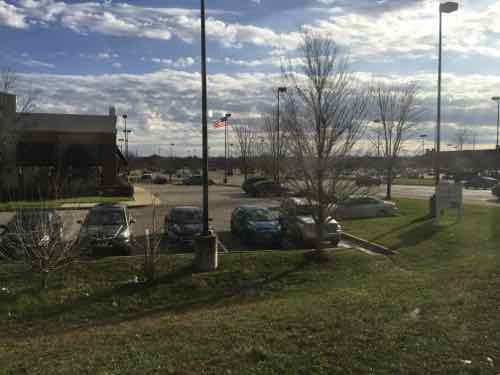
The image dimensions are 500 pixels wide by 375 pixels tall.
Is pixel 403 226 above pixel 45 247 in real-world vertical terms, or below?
below

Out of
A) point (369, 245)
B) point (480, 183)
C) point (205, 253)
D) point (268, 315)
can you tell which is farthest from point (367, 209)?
point (480, 183)

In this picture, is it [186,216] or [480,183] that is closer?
[186,216]

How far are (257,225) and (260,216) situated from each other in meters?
0.62

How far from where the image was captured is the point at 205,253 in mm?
11711

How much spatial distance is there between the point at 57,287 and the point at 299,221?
26.4ft

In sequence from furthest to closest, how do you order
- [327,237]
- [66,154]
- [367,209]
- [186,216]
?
[66,154] < [367,209] < [186,216] < [327,237]

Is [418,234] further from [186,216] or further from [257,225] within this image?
[186,216]

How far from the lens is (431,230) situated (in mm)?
17188

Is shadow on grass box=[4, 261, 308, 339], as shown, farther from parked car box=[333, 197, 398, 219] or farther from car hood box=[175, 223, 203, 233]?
parked car box=[333, 197, 398, 219]

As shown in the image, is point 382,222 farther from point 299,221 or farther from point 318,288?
point 318,288

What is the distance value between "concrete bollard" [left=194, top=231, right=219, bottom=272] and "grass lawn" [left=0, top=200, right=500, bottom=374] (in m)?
0.32

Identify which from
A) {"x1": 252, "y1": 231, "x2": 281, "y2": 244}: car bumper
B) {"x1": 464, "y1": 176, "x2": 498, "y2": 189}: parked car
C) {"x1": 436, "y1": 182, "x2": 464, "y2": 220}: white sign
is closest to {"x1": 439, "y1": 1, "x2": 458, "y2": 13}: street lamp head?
{"x1": 436, "y1": 182, "x2": 464, "y2": 220}: white sign

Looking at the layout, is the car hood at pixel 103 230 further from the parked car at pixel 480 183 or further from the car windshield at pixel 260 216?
the parked car at pixel 480 183

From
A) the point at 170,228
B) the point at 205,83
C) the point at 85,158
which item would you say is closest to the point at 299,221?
the point at 170,228
